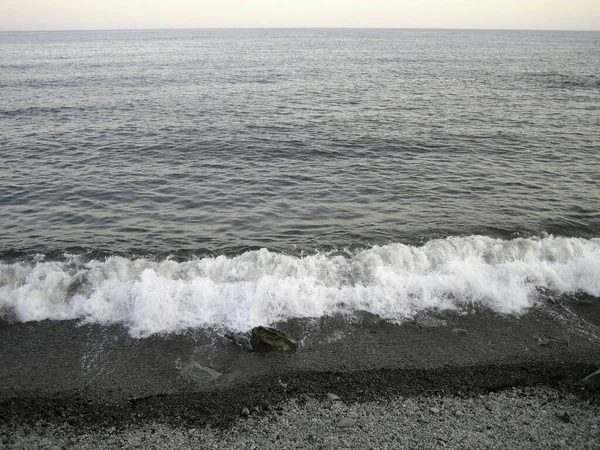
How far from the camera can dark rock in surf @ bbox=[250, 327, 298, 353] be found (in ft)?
38.3

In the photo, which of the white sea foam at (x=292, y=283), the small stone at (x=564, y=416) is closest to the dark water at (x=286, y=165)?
the white sea foam at (x=292, y=283)

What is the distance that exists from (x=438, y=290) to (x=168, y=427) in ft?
29.3

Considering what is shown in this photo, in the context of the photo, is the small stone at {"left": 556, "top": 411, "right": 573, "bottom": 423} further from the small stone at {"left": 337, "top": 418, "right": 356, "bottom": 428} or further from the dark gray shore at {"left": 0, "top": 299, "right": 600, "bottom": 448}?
the small stone at {"left": 337, "top": 418, "right": 356, "bottom": 428}

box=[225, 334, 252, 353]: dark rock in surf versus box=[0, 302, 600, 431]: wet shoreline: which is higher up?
box=[225, 334, 252, 353]: dark rock in surf

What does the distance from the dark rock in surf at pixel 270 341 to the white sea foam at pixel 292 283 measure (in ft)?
3.22

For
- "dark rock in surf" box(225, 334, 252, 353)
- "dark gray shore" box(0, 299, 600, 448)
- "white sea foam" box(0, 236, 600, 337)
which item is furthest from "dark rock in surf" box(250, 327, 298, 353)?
"white sea foam" box(0, 236, 600, 337)

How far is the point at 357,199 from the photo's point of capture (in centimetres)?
2228

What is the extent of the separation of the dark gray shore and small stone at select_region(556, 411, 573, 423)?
0.23 m

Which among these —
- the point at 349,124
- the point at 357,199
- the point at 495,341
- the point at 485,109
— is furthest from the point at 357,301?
the point at 485,109

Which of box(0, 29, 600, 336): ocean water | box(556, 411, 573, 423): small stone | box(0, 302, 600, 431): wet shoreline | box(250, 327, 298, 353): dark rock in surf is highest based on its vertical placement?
box(0, 29, 600, 336): ocean water

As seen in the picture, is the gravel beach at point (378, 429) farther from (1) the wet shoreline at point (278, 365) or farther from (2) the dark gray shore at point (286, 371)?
(1) the wet shoreline at point (278, 365)

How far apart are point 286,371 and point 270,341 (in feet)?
3.24

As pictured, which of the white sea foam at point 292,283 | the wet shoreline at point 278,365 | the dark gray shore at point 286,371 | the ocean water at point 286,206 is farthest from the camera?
the ocean water at point 286,206

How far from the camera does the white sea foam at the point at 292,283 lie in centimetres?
1328
